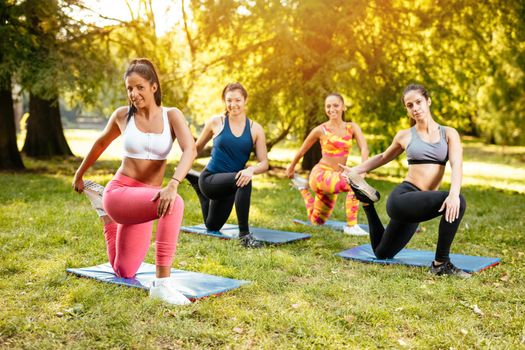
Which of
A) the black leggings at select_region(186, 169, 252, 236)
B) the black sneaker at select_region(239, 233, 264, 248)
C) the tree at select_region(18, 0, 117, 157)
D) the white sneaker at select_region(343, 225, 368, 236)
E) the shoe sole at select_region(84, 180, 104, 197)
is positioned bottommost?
the white sneaker at select_region(343, 225, 368, 236)

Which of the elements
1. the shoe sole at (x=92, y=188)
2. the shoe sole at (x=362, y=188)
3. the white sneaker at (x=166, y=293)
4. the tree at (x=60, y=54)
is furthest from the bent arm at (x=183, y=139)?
the tree at (x=60, y=54)

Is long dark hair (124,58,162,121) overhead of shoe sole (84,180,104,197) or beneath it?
overhead

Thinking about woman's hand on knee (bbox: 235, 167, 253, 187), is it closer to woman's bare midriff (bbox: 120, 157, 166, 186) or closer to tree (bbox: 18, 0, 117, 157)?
woman's bare midriff (bbox: 120, 157, 166, 186)

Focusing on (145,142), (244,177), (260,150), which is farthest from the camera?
(260,150)

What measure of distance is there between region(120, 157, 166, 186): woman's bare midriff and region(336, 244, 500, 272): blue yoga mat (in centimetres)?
228

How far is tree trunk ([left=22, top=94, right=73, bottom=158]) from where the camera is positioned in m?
16.7

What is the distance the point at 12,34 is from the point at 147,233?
878cm

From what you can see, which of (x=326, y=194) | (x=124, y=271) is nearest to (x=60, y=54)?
(x=326, y=194)

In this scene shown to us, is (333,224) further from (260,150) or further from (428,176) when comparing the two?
(428,176)

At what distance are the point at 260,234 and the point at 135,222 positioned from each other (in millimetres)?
2784

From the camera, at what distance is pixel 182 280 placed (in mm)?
4691

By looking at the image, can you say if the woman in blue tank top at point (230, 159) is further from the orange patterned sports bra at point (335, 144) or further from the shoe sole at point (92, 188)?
the shoe sole at point (92, 188)

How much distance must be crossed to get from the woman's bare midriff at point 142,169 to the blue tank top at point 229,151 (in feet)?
7.76

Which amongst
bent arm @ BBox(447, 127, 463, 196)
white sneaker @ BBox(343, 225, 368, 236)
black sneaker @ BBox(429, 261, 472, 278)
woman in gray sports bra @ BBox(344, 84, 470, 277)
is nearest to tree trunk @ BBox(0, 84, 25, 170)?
white sneaker @ BBox(343, 225, 368, 236)
